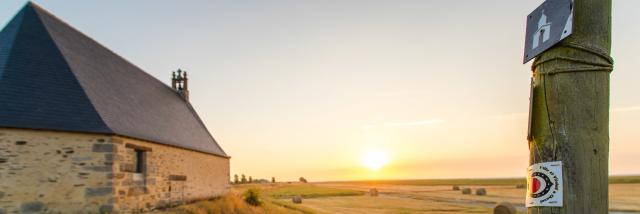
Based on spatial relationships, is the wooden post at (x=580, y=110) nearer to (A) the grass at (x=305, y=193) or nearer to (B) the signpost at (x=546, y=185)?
(B) the signpost at (x=546, y=185)

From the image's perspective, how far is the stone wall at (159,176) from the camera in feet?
45.7

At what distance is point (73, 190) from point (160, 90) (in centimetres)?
1210

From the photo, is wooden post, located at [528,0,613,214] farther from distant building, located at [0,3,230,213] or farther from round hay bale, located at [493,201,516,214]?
round hay bale, located at [493,201,516,214]

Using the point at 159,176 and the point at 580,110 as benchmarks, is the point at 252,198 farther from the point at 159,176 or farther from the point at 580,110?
the point at 580,110

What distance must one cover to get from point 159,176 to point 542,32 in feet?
52.2

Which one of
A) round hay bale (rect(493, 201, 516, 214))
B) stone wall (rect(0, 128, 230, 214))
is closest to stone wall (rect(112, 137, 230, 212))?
stone wall (rect(0, 128, 230, 214))

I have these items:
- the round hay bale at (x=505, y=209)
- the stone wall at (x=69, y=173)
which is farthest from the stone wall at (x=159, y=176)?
the round hay bale at (x=505, y=209)

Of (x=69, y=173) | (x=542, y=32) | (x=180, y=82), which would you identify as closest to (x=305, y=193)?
(x=180, y=82)

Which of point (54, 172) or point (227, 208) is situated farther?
point (227, 208)

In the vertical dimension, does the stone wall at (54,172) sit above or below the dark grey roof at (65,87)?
below

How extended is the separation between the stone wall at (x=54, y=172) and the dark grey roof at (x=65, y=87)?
14.1 inches

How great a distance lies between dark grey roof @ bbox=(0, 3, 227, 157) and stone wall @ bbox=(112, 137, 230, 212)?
413 millimetres

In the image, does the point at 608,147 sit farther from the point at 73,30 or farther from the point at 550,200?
the point at 73,30

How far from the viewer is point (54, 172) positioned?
12.7 meters
